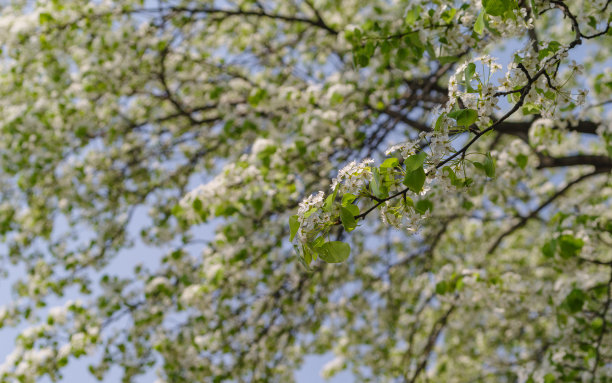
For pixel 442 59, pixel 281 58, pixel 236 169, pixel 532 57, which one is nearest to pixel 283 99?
pixel 236 169

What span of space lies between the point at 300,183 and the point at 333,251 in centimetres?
258

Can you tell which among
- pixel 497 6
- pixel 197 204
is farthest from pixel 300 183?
pixel 497 6

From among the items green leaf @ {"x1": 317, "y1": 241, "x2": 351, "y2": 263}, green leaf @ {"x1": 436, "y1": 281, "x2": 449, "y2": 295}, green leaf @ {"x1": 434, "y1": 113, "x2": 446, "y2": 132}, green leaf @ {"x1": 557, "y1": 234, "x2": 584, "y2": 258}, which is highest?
green leaf @ {"x1": 436, "y1": 281, "x2": 449, "y2": 295}

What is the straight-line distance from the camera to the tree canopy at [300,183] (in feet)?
7.53

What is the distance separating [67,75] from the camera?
540 centimetres

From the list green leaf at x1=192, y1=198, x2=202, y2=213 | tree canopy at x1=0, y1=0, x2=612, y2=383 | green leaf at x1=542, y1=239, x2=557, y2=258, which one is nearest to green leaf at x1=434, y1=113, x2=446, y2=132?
tree canopy at x1=0, y1=0, x2=612, y2=383

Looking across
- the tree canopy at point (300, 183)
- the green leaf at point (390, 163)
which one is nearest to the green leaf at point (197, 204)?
the tree canopy at point (300, 183)

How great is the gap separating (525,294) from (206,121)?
4.20m

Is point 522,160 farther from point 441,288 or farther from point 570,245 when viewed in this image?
point 441,288

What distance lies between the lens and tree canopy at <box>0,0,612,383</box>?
2295 millimetres

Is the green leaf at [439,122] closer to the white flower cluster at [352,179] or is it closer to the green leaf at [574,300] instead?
the white flower cluster at [352,179]

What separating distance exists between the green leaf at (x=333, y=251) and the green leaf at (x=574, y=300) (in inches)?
81.6

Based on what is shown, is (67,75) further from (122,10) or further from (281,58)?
(281,58)

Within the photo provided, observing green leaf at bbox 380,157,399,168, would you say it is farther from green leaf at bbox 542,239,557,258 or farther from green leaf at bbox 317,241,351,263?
green leaf at bbox 542,239,557,258
